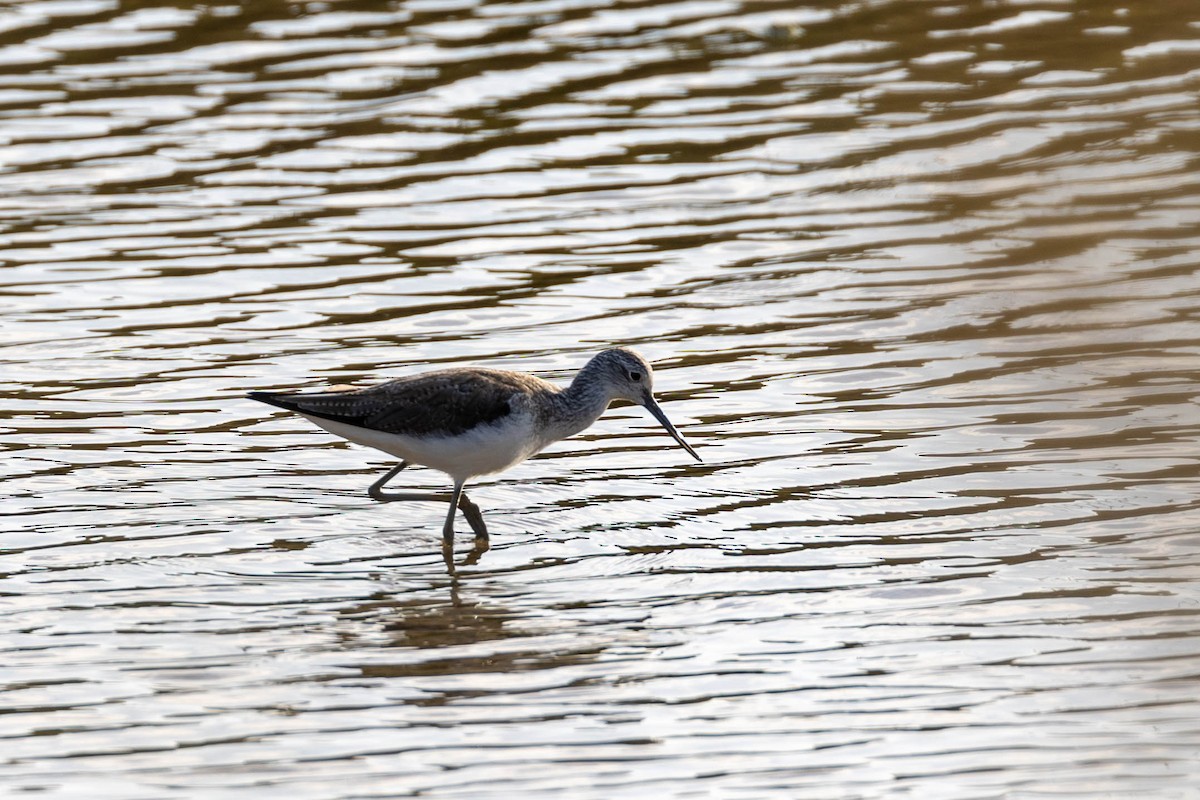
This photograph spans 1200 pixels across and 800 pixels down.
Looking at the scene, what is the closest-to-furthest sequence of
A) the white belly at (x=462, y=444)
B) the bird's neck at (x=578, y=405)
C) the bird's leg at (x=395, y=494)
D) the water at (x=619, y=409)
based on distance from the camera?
the water at (x=619, y=409) → the white belly at (x=462, y=444) → the bird's neck at (x=578, y=405) → the bird's leg at (x=395, y=494)

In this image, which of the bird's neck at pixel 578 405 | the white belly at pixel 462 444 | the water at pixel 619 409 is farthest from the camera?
the bird's neck at pixel 578 405

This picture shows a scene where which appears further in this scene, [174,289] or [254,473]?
[174,289]

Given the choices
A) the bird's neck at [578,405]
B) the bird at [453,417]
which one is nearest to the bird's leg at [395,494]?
the bird at [453,417]

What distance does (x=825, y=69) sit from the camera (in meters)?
17.0

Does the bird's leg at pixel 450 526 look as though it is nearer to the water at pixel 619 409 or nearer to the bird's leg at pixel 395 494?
the water at pixel 619 409

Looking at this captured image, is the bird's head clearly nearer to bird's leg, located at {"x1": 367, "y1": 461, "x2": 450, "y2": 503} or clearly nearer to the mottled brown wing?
the mottled brown wing

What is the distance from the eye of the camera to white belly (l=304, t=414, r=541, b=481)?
31.1ft

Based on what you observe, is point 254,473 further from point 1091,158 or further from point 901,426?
point 1091,158

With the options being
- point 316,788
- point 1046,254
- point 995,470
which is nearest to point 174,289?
point 995,470

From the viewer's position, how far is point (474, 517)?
9.63 m

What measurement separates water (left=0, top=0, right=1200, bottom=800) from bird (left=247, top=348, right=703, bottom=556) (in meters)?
0.41

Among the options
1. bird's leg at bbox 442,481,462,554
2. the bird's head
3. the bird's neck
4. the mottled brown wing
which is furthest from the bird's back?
the bird's head

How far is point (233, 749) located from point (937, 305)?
7010mm

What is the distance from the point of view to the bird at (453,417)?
9.51 meters
